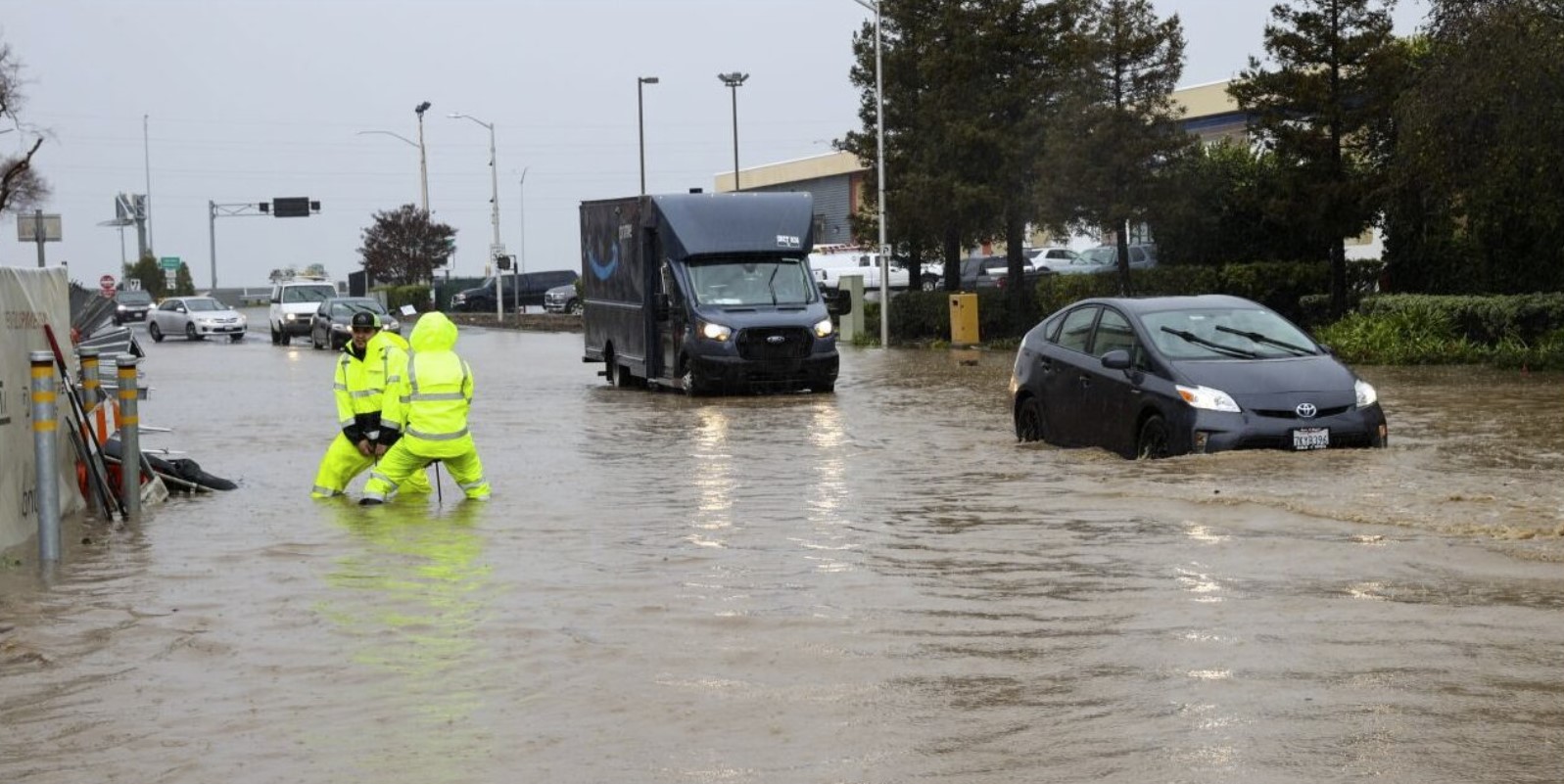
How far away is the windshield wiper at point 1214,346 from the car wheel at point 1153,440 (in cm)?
73

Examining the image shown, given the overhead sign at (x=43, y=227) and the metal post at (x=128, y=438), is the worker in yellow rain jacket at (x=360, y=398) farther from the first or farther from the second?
the overhead sign at (x=43, y=227)

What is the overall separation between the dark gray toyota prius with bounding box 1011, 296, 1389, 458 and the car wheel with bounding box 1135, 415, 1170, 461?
0.04 feet

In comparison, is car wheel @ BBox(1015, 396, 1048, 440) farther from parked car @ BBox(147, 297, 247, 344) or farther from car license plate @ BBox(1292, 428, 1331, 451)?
parked car @ BBox(147, 297, 247, 344)

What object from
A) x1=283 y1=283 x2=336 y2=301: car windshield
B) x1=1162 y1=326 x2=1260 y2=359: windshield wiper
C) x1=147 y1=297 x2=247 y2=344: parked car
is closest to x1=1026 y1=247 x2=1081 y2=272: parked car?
x1=283 y1=283 x2=336 y2=301: car windshield

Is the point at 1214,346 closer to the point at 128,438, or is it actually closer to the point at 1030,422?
the point at 1030,422

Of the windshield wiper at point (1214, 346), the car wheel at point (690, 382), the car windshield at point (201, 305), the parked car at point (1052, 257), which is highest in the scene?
the parked car at point (1052, 257)

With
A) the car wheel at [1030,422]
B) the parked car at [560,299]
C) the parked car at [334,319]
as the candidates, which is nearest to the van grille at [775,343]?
the car wheel at [1030,422]

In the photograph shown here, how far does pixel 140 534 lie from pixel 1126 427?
23.7 ft

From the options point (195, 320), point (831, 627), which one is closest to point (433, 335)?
point (831, 627)

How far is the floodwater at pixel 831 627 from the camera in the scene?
669 cm

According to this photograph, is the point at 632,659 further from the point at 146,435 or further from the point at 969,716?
the point at 146,435

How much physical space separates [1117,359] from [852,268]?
51176 millimetres

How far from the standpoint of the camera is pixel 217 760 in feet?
22.2

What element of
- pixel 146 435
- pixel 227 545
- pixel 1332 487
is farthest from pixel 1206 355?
pixel 146 435
